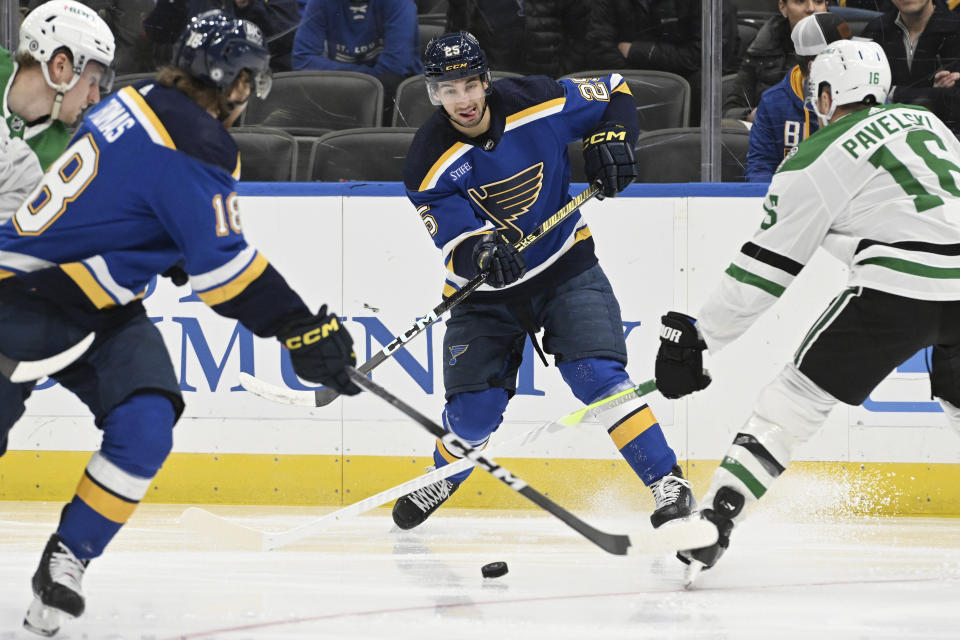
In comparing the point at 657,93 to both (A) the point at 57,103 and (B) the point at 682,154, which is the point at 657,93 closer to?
(B) the point at 682,154

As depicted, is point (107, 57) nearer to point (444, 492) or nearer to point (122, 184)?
point (122, 184)

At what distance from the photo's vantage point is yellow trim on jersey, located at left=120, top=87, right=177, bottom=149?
2.23m

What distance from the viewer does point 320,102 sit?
14.4 feet

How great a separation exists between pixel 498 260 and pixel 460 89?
Answer: 0.47 m

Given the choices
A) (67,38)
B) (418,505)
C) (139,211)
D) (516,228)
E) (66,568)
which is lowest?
(418,505)

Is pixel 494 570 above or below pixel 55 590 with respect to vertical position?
below

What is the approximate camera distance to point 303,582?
2.89 meters

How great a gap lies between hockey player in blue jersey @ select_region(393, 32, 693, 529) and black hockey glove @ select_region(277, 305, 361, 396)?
0.91m

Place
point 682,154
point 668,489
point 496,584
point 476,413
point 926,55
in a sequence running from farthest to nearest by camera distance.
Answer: point 682,154, point 926,55, point 476,413, point 668,489, point 496,584

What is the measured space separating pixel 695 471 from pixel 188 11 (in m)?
2.36

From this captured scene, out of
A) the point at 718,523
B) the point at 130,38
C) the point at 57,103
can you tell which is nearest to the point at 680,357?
the point at 718,523

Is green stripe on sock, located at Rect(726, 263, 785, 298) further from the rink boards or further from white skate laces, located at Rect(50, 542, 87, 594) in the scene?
white skate laces, located at Rect(50, 542, 87, 594)

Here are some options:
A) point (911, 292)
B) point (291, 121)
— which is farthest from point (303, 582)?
point (291, 121)

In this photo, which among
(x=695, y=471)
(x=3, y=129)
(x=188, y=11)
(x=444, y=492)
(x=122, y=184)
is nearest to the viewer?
(x=122, y=184)
